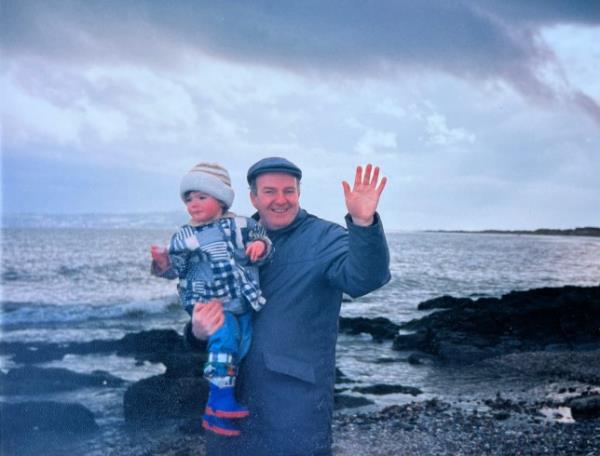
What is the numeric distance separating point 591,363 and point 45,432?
10654mm

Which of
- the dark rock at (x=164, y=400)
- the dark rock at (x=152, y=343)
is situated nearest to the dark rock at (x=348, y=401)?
the dark rock at (x=164, y=400)

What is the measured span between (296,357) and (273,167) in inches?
34.9

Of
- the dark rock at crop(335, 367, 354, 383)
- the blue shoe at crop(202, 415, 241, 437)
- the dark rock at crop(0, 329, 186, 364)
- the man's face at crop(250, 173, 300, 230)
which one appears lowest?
the dark rock at crop(0, 329, 186, 364)

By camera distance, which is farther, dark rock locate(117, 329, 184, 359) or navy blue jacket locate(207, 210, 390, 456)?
dark rock locate(117, 329, 184, 359)

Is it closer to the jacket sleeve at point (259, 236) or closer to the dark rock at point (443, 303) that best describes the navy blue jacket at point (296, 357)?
the jacket sleeve at point (259, 236)

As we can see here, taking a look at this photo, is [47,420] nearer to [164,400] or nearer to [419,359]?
[164,400]

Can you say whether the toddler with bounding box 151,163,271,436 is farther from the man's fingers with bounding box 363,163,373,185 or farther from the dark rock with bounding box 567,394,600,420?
the dark rock with bounding box 567,394,600,420

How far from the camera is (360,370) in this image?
12.6 m

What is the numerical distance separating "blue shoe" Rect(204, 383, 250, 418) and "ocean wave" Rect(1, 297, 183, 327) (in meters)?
19.5

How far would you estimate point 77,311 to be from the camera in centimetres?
2231

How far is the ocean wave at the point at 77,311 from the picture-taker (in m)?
20.8

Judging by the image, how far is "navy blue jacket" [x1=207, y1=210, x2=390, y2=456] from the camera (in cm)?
259

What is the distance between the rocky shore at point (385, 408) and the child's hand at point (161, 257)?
520 cm

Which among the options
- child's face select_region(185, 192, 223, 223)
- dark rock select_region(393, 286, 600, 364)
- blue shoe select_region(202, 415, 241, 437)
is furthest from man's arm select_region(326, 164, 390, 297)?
dark rock select_region(393, 286, 600, 364)
